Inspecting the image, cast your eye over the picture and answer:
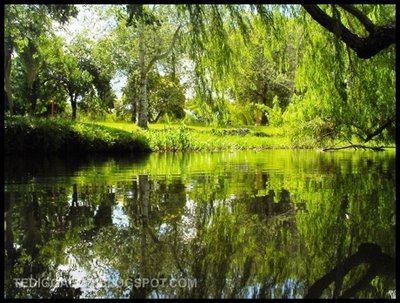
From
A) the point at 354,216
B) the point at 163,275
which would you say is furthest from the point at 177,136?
the point at 163,275

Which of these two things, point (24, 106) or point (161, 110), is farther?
point (161, 110)

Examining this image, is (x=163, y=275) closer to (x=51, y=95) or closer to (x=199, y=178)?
(x=199, y=178)

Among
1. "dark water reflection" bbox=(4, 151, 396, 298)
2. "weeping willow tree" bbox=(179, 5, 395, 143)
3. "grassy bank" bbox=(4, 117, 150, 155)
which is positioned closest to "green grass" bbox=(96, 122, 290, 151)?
"grassy bank" bbox=(4, 117, 150, 155)

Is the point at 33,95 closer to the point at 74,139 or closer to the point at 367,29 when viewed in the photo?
the point at 74,139

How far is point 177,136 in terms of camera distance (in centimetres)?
2178

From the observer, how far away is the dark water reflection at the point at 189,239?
251 centimetres

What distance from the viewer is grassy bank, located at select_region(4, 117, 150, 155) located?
15.3 meters

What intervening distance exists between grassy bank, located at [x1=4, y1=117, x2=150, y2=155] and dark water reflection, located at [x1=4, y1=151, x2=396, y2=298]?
9.59 meters

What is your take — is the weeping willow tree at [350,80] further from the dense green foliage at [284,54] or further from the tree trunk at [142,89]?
the tree trunk at [142,89]

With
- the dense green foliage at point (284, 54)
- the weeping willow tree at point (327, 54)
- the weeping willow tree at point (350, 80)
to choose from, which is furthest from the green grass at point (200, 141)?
the weeping willow tree at point (327, 54)

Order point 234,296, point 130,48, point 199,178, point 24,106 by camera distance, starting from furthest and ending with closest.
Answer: point 24,106, point 130,48, point 199,178, point 234,296

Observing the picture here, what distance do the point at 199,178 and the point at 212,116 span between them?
115 centimetres

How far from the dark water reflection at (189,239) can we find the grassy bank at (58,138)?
959 cm

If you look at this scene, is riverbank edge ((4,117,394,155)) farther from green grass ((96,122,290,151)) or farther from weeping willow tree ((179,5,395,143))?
weeping willow tree ((179,5,395,143))
